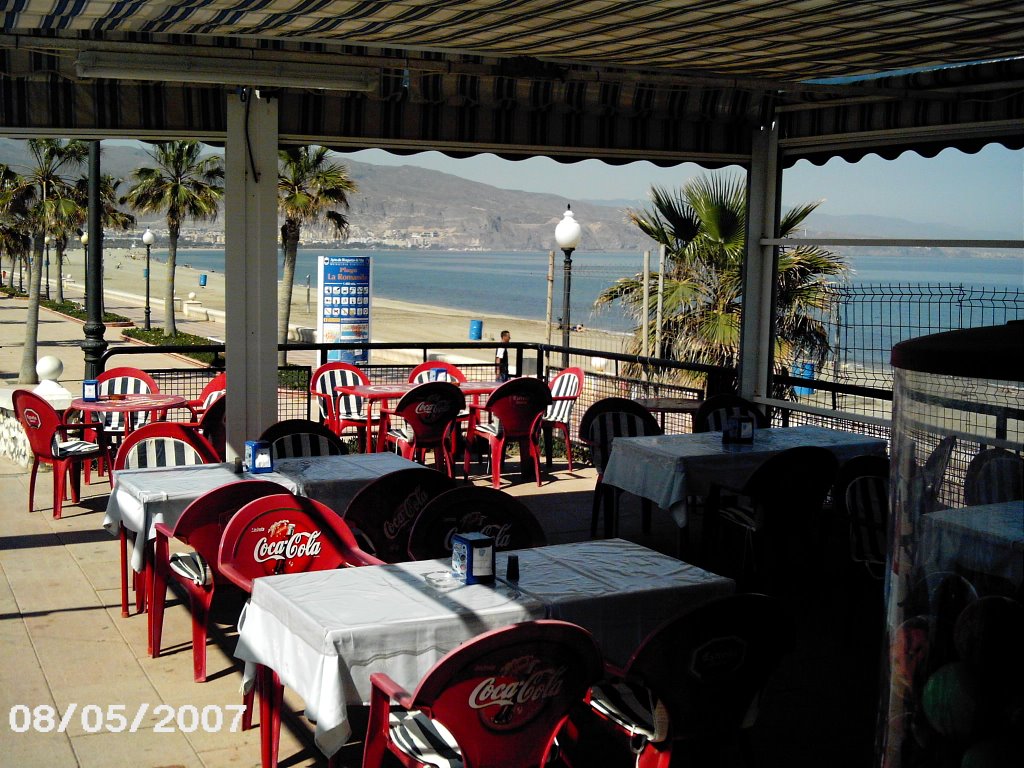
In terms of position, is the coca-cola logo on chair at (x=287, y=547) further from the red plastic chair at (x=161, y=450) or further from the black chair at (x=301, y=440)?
the black chair at (x=301, y=440)

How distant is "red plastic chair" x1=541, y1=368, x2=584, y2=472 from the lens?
29.6 feet

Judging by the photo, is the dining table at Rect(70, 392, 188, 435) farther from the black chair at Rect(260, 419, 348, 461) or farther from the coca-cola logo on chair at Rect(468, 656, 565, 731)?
the coca-cola logo on chair at Rect(468, 656, 565, 731)

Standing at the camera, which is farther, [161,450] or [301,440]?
[301,440]

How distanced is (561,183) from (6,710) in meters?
144

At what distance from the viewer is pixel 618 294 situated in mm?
17406

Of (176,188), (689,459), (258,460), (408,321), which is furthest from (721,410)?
(408,321)

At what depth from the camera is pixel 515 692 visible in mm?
2834

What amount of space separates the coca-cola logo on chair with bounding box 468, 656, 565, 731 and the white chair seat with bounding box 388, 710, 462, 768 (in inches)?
5.3

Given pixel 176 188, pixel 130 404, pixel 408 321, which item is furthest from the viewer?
pixel 408 321

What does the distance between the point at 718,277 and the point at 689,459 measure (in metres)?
8.32

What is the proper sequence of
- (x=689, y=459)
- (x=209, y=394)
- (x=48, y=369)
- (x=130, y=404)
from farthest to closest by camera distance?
1. (x=48, y=369)
2. (x=209, y=394)
3. (x=130, y=404)
4. (x=689, y=459)

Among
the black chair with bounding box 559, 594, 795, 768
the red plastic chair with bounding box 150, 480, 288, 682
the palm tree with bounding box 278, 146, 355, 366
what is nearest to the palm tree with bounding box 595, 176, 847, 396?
the red plastic chair with bounding box 150, 480, 288, 682
